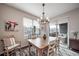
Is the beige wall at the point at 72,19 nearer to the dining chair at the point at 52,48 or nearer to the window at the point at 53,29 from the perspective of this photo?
the window at the point at 53,29

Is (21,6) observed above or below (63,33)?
above

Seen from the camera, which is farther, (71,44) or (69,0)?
(71,44)

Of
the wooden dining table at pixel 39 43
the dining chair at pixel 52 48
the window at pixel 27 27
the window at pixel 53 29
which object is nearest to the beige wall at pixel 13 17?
the window at pixel 27 27

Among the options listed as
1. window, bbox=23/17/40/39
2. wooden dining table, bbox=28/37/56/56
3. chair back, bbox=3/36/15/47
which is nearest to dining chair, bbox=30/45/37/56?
wooden dining table, bbox=28/37/56/56

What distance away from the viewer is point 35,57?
2.14 meters

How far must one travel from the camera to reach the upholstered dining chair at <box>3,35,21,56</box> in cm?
206

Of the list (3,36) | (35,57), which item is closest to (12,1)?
(3,36)

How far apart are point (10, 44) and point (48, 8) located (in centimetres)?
129

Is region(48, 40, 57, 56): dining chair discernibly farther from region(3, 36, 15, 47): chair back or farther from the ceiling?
region(3, 36, 15, 47): chair back

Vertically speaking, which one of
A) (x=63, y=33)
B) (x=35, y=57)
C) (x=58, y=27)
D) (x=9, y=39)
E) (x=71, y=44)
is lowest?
(x=35, y=57)

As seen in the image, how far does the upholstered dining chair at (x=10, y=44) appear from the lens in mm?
2061

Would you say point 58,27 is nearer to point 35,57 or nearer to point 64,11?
point 64,11

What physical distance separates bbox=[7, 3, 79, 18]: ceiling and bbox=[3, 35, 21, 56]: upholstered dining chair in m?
0.78

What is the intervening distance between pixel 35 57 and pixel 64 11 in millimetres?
1339
